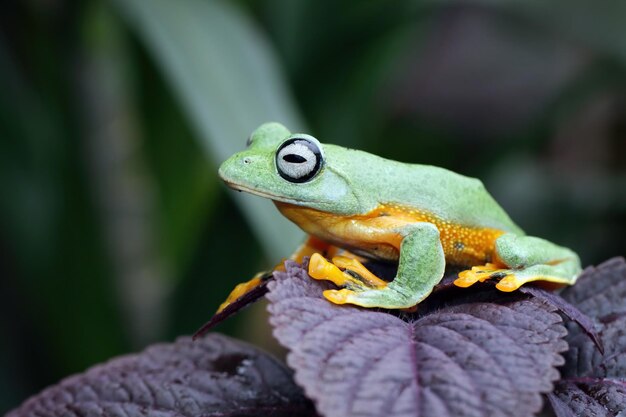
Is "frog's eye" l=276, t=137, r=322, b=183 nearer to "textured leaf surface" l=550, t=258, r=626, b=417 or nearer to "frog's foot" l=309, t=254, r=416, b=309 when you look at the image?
"frog's foot" l=309, t=254, r=416, b=309

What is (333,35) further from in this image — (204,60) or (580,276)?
(580,276)

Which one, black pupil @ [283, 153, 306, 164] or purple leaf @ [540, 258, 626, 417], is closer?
purple leaf @ [540, 258, 626, 417]

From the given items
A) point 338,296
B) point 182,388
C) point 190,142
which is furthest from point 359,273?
point 190,142

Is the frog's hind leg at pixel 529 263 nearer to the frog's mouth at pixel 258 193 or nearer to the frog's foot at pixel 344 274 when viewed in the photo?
the frog's foot at pixel 344 274

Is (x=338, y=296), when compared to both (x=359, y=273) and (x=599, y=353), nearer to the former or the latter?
(x=359, y=273)

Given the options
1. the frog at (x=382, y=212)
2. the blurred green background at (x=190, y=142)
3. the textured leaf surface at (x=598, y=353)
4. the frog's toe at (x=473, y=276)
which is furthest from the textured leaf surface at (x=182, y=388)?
the blurred green background at (x=190, y=142)

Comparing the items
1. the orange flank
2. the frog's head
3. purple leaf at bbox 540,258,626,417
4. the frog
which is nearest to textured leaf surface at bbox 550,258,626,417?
purple leaf at bbox 540,258,626,417
